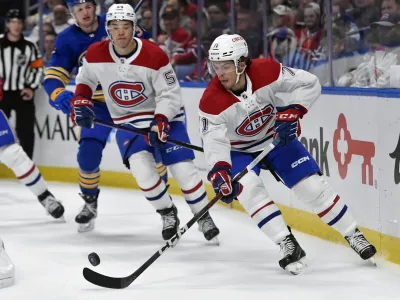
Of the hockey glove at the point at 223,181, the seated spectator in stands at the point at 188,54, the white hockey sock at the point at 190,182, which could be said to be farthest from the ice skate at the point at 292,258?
the seated spectator in stands at the point at 188,54

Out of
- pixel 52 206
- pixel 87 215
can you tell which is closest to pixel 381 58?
pixel 87 215

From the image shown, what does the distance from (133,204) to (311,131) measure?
1627 millimetres

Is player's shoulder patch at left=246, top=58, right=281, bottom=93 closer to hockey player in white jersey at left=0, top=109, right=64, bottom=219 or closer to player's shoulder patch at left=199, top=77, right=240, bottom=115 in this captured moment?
player's shoulder patch at left=199, top=77, right=240, bottom=115

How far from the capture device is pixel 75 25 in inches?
203

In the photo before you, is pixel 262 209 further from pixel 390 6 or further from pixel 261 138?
pixel 390 6

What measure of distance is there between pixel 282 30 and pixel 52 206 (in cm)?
171

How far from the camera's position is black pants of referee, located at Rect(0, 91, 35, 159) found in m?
7.18

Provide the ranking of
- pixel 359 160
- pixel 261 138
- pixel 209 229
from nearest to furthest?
pixel 261 138 < pixel 359 160 < pixel 209 229

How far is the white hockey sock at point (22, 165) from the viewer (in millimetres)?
5332

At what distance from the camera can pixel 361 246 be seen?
396 centimetres

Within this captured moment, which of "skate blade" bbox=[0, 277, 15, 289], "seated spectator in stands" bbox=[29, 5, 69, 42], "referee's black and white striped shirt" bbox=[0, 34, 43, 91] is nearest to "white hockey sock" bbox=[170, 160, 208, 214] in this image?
"skate blade" bbox=[0, 277, 15, 289]

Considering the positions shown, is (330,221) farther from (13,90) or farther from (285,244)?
(13,90)

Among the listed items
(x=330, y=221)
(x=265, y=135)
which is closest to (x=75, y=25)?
(x=265, y=135)

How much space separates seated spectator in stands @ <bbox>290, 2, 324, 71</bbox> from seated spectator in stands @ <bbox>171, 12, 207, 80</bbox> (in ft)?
3.60
